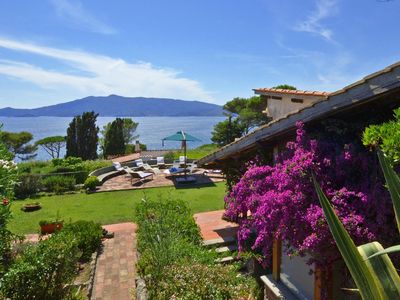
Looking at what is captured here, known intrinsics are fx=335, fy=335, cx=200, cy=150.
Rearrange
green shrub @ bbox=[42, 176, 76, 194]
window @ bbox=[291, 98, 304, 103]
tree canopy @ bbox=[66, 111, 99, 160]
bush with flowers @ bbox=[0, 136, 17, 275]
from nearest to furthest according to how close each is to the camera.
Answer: bush with flowers @ bbox=[0, 136, 17, 275]
window @ bbox=[291, 98, 304, 103]
green shrub @ bbox=[42, 176, 76, 194]
tree canopy @ bbox=[66, 111, 99, 160]

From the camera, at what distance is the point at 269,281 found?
7105mm

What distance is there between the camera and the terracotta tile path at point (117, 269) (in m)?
7.97

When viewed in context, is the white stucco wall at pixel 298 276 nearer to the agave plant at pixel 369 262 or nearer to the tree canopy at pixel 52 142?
the agave plant at pixel 369 262

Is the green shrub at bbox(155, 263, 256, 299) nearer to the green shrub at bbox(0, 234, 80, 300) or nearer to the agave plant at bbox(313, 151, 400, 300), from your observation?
the green shrub at bbox(0, 234, 80, 300)

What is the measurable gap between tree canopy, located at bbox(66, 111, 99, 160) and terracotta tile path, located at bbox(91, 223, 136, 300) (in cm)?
2570

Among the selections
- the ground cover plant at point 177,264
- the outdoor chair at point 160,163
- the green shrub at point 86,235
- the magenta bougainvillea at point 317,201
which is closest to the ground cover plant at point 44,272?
the ground cover plant at point 177,264

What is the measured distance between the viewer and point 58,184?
19.9 m

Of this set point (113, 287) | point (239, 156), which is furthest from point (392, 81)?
point (113, 287)

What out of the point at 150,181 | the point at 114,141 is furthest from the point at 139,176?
the point at 114,141

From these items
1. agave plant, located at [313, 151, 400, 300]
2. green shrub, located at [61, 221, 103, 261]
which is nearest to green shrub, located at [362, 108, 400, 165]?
agave plant, located at [313, 151, 400, 300]

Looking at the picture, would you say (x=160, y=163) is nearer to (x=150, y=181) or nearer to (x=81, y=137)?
(x=150, y=181)

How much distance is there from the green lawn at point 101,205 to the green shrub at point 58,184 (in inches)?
43.4

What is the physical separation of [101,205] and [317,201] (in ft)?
44.9

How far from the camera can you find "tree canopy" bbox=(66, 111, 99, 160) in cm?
3584
